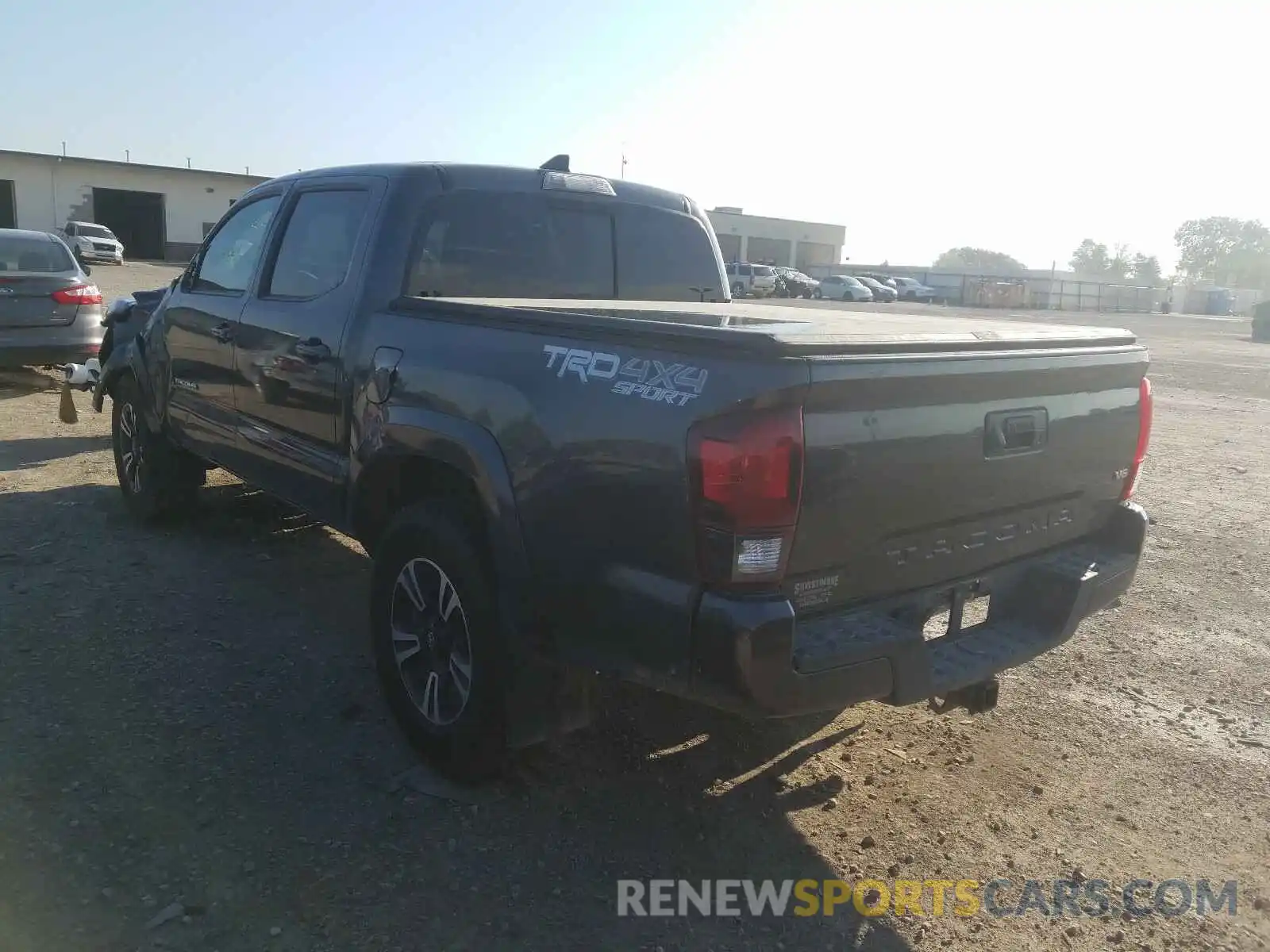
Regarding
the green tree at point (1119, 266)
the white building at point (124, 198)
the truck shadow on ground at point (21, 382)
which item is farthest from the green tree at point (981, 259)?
the truck shadow on ground at point (21, 382)

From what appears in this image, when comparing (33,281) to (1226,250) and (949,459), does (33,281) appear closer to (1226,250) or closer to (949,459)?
(949,459)

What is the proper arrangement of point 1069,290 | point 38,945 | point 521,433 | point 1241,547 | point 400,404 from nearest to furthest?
1. point 38,945
2. point 521,433
3. point 400,404
4. point 1241,547
5. point 1069,290

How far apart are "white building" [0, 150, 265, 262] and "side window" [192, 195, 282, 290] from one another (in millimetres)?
42237

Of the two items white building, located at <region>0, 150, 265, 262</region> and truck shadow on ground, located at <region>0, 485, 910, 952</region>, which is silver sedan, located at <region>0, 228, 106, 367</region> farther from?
white building, located at <region>0, 150, 265, 262</region>

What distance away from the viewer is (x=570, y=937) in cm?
284

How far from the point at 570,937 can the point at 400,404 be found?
184 cm

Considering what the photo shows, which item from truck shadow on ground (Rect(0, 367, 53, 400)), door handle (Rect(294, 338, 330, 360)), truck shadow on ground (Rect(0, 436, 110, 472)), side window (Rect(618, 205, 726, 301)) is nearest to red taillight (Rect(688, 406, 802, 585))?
door handle (Rect(294, 338, 330, 360))

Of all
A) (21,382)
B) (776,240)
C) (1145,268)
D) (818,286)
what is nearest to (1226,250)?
(1145,268)

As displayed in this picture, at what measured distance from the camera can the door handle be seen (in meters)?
4.19

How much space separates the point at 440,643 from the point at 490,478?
28.9 inches

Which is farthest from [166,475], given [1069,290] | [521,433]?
[1069,290]

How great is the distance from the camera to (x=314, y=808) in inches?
A: 134

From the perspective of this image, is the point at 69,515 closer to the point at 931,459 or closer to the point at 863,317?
the point at 863,317

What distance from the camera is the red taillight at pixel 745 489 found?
255 cm
